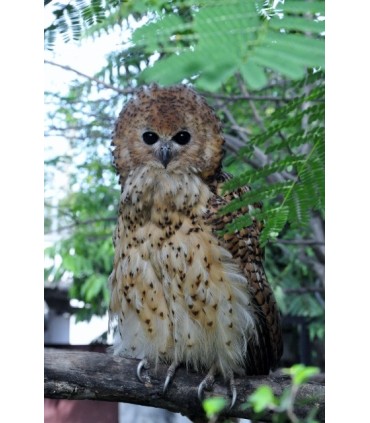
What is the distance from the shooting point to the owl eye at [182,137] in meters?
1.33

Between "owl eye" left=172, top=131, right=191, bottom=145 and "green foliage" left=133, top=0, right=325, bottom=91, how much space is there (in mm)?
755

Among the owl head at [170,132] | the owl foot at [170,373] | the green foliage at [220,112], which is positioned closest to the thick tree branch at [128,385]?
the owl foot at [170,373]

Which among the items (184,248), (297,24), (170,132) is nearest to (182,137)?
(170,132)

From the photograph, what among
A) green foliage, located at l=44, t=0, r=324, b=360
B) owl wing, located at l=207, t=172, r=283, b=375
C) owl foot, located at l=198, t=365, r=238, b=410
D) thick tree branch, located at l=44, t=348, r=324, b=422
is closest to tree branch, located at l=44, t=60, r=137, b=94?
green foliage, located at l=44, t=0, r=324, b=360

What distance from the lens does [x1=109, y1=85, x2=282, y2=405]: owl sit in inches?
53.0

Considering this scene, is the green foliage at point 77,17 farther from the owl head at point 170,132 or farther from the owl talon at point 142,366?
the owl talon at point 142,366

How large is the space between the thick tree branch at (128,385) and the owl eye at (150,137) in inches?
16.1

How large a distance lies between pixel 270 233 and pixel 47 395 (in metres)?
0.51

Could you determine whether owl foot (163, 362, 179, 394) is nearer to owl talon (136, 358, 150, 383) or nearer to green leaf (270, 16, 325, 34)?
owl talon (136, 358, 150, 383)

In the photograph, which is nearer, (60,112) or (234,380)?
(234,380)

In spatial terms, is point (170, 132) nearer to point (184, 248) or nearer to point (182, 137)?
point (182, 137)
